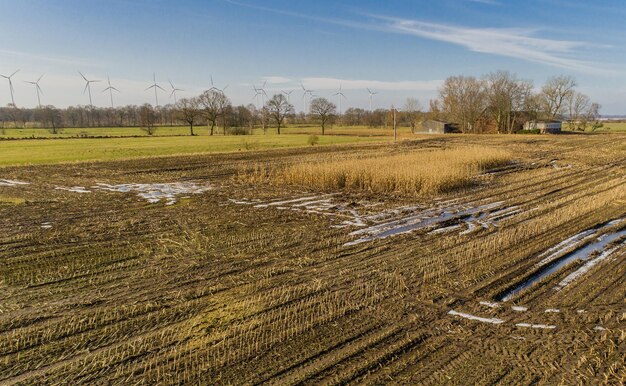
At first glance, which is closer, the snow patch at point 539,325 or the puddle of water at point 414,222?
the snow patch at point 539,325

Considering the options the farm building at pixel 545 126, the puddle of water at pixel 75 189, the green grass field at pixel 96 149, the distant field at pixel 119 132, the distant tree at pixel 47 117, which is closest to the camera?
the puddle of water at pixel 75 189

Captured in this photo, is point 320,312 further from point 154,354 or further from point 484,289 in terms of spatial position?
point 484,289

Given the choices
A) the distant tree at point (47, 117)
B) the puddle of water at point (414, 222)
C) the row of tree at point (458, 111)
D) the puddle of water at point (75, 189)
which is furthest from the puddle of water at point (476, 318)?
the distant tree at point (47, 117)

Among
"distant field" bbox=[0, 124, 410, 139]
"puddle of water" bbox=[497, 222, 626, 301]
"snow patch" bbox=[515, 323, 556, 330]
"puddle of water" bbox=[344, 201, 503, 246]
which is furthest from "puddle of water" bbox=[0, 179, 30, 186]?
"distant field" bbox=[0, 124, 410, 139]

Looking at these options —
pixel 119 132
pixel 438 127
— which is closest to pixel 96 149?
pixel 119 132

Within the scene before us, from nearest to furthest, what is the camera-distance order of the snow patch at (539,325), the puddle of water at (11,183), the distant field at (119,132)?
the snow patch at (539,325), the puddle of water at (11,183), the distant field at (119,132)

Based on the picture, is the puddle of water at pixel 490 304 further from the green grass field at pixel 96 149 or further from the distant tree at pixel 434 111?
the distant tree at pixel 434 111

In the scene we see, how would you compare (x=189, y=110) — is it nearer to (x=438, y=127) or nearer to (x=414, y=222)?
(x=438, y=127)
